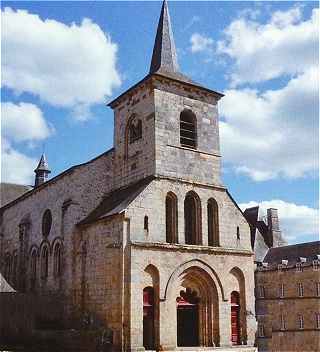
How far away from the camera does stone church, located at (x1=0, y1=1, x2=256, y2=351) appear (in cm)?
2156

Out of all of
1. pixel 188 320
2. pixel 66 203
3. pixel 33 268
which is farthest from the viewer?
pixel 33 268

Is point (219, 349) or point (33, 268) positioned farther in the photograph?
point (33, 268)

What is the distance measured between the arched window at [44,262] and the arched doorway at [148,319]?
7.42 metres

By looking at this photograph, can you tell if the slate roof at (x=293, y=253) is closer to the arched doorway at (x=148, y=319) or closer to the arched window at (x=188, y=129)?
the arched window at (x=188, y=129)

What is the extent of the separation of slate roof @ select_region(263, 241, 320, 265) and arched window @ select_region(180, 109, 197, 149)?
18.1 metres

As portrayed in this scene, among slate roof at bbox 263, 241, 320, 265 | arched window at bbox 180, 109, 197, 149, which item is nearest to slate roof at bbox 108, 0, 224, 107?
arched window at bbox 180, 109, 197, 149

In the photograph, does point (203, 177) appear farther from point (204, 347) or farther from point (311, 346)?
point (311, 346)

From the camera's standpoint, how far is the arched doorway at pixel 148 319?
21.5 m

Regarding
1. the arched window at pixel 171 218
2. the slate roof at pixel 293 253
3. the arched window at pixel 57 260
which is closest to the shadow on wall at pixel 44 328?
Result: the arched window at pixel 57 260

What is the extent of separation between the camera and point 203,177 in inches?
993

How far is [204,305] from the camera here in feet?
77.9

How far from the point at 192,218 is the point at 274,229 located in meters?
23.3

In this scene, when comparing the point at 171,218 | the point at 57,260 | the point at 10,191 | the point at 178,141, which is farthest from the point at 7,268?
the point at 178,141

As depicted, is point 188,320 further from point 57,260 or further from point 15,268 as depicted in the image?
point 15,268
